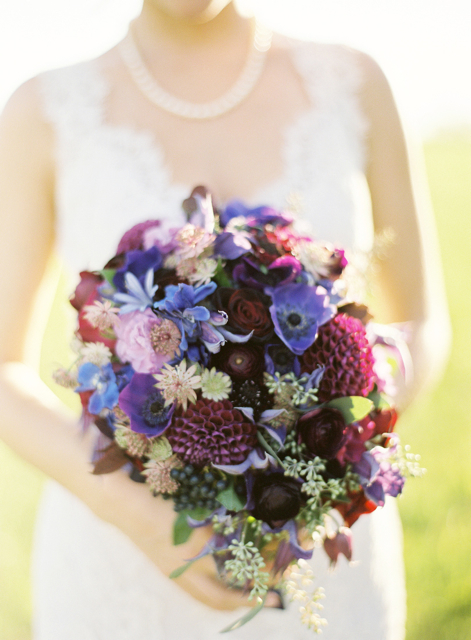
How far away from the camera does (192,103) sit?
203cm

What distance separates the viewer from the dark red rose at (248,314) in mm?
1252

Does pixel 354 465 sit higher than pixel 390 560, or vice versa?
pixel 354 465

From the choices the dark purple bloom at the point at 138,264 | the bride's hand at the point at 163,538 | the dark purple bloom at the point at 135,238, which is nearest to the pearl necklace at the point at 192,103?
the dark purple bloom at the point at 135,238

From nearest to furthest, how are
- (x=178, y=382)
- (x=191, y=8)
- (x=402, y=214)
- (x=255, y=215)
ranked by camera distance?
(x=178, y=382), (x=255, y=215), (x=191, y=8), (x=402, y=214)

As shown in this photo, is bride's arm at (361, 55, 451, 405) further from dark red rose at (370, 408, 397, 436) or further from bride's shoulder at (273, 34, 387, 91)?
dark red rose at (370, 408, 397, 436)

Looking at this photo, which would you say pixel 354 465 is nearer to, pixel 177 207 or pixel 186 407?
pixel 186 407

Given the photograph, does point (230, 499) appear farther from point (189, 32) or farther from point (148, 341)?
point (189, 32)

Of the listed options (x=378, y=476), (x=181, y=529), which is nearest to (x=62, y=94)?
(x=181, y=529)

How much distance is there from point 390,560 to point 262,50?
5.98 feet

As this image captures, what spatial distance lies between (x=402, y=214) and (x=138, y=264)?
1091mm

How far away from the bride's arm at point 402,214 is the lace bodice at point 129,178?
6 cm

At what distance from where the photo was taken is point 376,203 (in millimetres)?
2092

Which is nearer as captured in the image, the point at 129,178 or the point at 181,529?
the point at 181,529

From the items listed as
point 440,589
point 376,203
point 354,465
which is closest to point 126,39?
point 376,203
